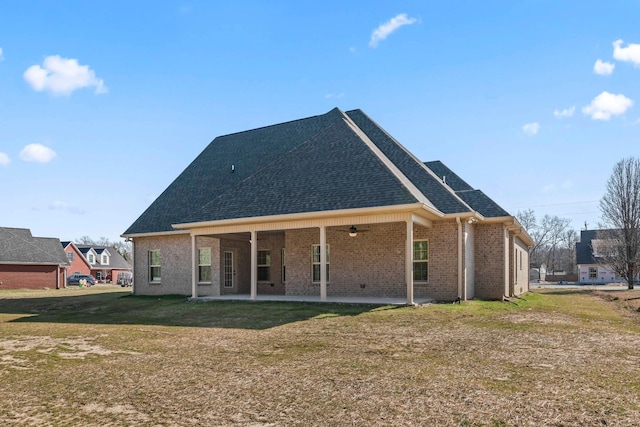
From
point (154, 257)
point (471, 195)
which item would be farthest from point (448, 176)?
point (154, 257)

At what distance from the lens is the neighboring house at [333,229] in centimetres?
1495

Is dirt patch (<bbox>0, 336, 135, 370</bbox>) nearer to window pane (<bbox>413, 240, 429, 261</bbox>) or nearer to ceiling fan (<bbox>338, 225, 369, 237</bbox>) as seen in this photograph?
ceiling fan (<bbox>338, 225, 369, 237</bbox>)

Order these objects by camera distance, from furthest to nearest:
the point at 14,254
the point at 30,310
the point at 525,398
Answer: the point at 14,254 → the point at 30,310 → the point at 525,398

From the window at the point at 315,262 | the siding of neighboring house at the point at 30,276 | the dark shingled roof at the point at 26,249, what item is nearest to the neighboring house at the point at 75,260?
the dark shingled roof at the point at 26,249

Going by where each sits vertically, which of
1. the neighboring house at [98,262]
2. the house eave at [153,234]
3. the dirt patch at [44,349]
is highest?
the house eave at [153,234]

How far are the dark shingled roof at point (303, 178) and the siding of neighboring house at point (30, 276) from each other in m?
23.3

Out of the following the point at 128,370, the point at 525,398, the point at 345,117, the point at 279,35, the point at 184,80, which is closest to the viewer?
the point at 525,398

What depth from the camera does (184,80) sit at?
16.2 m

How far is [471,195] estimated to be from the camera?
19.3 meters

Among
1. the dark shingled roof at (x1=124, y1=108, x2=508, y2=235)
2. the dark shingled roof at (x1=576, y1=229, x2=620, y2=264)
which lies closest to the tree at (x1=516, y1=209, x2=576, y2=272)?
the dark shingled roof at (x1=576, y1=229, x2=620, y2=264)

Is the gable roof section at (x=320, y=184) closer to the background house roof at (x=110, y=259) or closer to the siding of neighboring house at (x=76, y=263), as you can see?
the siding of neighboring house at (x=76, y=263)

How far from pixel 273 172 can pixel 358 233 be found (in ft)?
14.2

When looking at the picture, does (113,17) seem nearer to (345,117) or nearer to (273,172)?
(273,172)

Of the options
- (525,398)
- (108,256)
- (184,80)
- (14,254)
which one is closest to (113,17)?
(184,80)
